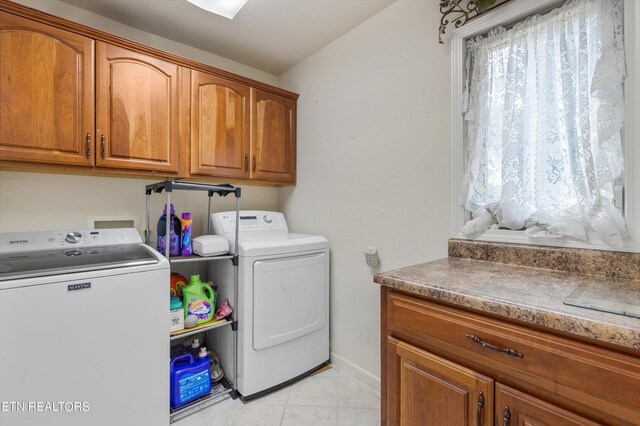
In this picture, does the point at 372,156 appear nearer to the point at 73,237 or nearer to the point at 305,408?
the point at 305,408

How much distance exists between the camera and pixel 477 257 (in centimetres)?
139

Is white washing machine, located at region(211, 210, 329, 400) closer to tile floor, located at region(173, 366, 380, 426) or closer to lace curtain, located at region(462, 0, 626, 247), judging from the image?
tile floor, located at region(173, 366, 380, 426)

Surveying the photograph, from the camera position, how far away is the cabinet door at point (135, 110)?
5.39 ft

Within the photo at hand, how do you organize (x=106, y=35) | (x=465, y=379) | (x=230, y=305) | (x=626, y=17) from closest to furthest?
1. (x=465, y=379)
2. (x=626, y=17)
3. (x=106, y=35)
4. (x=230, y=305)

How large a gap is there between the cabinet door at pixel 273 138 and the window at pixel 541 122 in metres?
1.39

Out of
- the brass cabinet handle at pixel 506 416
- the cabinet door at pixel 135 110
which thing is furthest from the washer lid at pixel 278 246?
the brass cabinet handle at pixel 506 416

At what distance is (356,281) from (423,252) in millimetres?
573

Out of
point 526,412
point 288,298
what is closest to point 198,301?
point 288,298

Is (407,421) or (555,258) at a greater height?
(555,258)

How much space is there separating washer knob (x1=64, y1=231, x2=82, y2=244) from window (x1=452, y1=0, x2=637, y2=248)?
207cm

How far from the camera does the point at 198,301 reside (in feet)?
6.01

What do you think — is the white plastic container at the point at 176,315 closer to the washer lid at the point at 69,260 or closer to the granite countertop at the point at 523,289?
the washer lid at the point at 69,260

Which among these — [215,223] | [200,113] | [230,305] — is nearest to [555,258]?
[230,305]

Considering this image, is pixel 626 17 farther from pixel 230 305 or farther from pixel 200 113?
pixel 230 305
